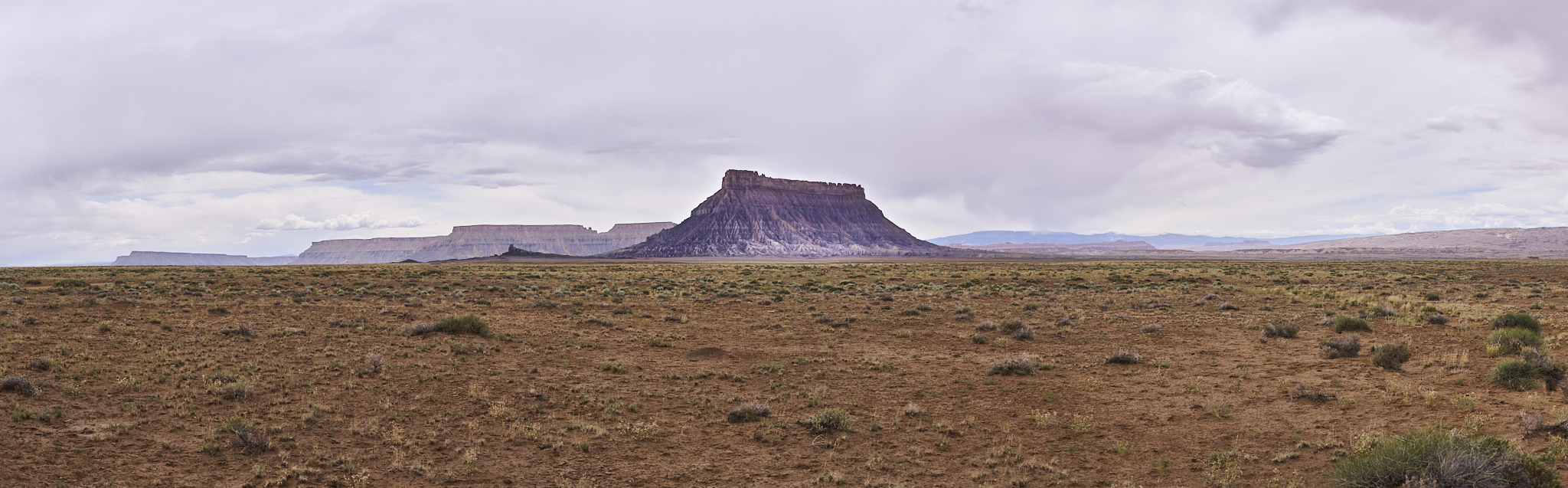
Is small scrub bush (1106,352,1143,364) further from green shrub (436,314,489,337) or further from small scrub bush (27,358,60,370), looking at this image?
small scrub bush (27,358,60,370)

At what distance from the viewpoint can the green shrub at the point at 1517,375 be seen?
1223 cm

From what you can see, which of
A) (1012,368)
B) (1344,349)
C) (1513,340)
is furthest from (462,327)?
(1513,340)

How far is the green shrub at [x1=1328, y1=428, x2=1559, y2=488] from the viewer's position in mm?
7695

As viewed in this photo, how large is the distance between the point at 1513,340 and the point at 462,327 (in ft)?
79.1

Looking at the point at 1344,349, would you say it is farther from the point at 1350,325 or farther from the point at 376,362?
the point at 376,362

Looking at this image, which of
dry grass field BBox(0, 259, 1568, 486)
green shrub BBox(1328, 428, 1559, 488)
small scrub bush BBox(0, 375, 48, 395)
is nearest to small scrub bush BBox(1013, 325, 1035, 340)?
dry grass field BBox(0, 259, 1568, 486)

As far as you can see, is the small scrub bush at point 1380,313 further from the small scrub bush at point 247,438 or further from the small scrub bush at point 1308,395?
the small scrub bush at point 247,438

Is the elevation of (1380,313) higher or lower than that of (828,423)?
higher

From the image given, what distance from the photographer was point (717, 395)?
14.7 m

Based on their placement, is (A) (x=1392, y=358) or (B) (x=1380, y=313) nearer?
(A) (x=1392, y=358)

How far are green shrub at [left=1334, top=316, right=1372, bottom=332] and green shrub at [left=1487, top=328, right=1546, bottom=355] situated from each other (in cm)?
430

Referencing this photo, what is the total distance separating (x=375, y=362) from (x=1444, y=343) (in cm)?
2407

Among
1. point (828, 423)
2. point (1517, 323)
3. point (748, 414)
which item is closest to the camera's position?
point (828, 423)

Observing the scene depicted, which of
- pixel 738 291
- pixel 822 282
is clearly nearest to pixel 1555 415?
pixel 738 291
